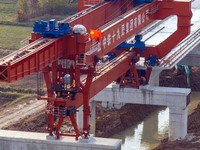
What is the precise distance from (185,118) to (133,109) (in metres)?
5.88

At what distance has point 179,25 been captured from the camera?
144 feet

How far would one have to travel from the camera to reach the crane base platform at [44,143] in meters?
33.3

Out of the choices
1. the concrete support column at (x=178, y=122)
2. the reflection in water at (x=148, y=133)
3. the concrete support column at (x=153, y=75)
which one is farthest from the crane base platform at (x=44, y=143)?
the concrete support column at (x=153, y=75)

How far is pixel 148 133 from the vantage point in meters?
45.5

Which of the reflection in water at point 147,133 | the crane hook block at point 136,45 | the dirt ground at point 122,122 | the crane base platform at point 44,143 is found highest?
the crane hook block at point 136,45

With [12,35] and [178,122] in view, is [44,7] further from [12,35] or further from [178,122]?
[178,122]

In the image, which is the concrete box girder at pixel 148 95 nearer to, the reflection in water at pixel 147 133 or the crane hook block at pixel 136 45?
the crane hook block at pixel 136 45

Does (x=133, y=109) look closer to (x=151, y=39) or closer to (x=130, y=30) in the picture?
(x=151, y=39)

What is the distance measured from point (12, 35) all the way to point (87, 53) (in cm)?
3382

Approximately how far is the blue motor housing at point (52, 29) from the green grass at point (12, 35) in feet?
92.4

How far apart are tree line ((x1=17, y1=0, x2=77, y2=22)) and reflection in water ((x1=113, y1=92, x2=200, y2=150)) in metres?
26.9

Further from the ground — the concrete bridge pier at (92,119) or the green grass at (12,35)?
the concrete bridge pier at (92,119)

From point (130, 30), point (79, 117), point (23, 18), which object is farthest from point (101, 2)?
point (23, 18)

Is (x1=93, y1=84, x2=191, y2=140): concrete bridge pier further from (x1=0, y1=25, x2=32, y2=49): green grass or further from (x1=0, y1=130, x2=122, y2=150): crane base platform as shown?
(x1=0, y1=25, x2=32, y2=49): green grass
